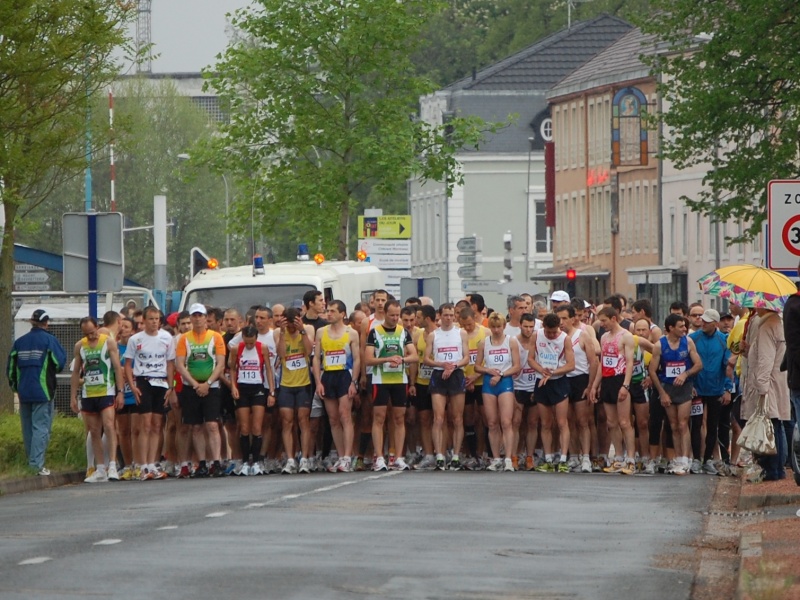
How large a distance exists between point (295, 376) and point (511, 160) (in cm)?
7796

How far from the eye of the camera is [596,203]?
87.5 metres

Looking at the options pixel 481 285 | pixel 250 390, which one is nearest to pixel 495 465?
pixel 250 390

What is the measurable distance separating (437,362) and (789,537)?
10.4 m

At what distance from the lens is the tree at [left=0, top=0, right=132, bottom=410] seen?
26500 millimetres

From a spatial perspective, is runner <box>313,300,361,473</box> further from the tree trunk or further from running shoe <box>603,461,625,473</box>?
the tree trunk

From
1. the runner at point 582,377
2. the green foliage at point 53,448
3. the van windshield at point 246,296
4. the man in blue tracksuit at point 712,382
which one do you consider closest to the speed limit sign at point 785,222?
the man in blue tracksuit at point 712,382

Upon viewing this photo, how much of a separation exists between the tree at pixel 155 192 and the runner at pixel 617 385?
6864 centimetres

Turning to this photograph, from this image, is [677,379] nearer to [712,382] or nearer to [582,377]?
[712,382]

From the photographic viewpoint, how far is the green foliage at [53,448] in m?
24.2

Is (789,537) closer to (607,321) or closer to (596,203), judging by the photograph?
(607,321)

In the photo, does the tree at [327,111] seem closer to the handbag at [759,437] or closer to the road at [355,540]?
the road at [355,540]

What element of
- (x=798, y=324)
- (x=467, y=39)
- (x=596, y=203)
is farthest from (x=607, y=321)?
(x=467, y=39)

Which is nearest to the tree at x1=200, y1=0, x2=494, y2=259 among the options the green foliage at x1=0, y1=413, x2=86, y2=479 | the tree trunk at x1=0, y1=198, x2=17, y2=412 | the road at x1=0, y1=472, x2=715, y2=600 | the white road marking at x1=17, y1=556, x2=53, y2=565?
the tree trunk at x1=0, y1=198, x2=17, y2=412

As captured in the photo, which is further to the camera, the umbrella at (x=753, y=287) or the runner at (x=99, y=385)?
the runner at (x=99, y=385)
